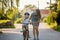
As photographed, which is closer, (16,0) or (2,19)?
(16,0)

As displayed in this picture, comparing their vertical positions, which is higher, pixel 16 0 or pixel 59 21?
pixel 16 0

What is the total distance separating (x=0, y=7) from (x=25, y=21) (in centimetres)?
1171

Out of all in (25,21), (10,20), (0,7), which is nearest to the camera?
(25,21)

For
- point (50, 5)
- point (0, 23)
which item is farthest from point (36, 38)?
point (50, 5)

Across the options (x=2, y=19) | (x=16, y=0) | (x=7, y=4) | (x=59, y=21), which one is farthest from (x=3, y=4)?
(x=2, y=19)

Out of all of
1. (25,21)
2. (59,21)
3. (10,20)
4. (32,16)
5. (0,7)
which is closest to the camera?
(25,21)

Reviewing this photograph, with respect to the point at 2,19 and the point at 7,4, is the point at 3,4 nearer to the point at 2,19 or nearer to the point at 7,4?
the point at 7,4

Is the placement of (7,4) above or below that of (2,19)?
above

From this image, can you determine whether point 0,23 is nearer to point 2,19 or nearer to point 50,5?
point 2,19

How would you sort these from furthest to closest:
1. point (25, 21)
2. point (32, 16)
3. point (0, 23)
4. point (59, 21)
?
1. point (0, 23)
2. point (59, 21)
3. point (32, 16)
4. point (25, 21)

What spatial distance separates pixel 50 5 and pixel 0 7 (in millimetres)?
10513

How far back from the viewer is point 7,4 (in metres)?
20.0

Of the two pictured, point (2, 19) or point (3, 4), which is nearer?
point (3, 4)

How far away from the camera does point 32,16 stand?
37.5ft
